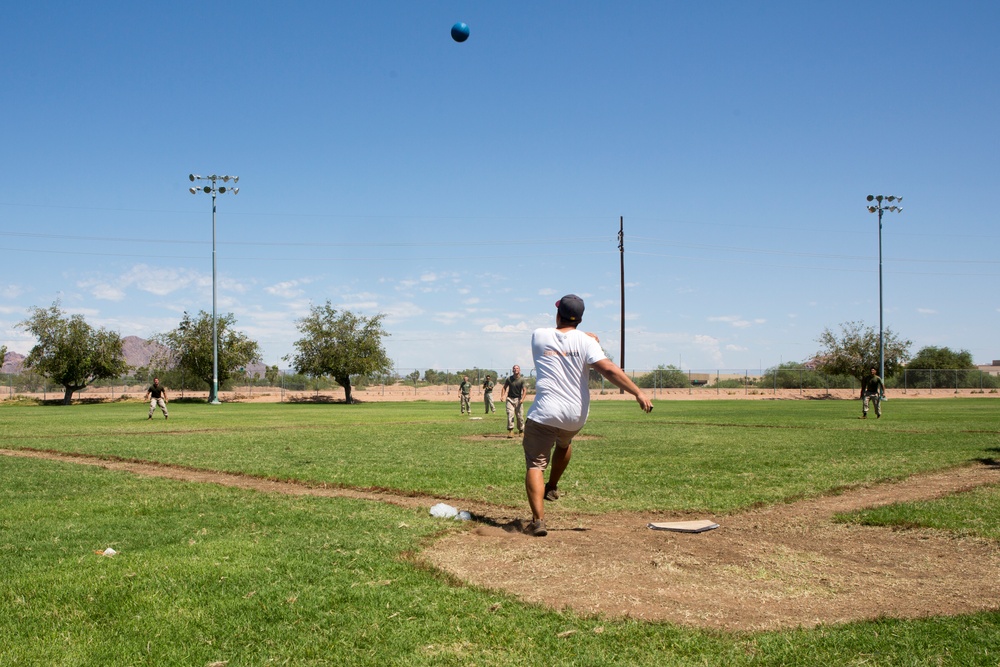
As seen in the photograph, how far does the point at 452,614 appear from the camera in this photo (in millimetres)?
5016

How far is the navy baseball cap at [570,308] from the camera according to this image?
25.0 feet

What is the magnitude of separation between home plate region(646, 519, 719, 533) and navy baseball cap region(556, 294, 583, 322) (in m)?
2.27

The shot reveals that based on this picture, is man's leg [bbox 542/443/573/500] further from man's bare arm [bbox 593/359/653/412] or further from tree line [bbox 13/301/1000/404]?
tree line [bbox 13/301/1000/404]

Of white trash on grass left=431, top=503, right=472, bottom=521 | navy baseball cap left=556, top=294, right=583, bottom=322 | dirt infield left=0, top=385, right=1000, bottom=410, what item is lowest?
dirt infield left=0, top=385, right=1000, bottom=410

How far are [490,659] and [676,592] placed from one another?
1.80 metres

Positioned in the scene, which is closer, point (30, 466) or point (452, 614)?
point (452, 614)

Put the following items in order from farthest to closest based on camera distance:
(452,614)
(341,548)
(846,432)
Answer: (846,432) < (341,548) < (452,614)

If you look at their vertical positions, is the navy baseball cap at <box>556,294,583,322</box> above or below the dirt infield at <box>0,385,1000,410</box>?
above

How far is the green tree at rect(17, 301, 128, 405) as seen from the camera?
60750 mm

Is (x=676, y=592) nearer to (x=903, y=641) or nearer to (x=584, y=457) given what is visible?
(x=903, y=641)

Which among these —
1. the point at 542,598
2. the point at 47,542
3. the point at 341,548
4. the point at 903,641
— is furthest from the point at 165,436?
the point at 903,641

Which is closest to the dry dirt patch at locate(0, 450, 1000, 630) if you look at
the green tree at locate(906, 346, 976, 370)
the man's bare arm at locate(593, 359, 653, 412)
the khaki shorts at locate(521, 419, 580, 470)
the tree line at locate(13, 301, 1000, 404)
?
the khaki shorts at locate(521, 419, 580, 470)

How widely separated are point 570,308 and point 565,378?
2.25ft

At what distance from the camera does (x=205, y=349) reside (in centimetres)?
6900
